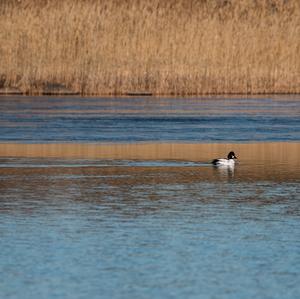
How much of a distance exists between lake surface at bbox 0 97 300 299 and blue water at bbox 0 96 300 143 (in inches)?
1.9

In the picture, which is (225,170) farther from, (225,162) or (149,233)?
(149,233)

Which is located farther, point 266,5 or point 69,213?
point 266,5

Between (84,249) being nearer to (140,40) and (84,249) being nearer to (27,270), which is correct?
(27,270)

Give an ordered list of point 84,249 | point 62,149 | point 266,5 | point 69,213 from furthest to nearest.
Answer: point 266,5
point 62,149
point 69,213
point 84,249

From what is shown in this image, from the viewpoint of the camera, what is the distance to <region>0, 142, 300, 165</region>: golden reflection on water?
14000 millimetres

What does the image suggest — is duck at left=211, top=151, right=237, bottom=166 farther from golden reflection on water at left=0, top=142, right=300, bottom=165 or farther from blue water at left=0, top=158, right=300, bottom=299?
golden reflection on water at left=0, top=142, right=300, bottom=165

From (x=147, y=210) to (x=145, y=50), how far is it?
50.2 ft

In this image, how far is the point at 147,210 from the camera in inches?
376

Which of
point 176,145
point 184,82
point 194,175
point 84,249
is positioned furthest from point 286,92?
point 84,249

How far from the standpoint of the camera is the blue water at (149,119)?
1652cm

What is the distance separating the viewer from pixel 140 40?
81.6ft

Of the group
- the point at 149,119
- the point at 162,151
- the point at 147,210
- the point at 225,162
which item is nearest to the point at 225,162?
the point at 225,162

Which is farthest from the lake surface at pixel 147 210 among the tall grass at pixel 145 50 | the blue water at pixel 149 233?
the tall grass at pixel 145 50

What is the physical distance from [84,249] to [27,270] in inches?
29.7
